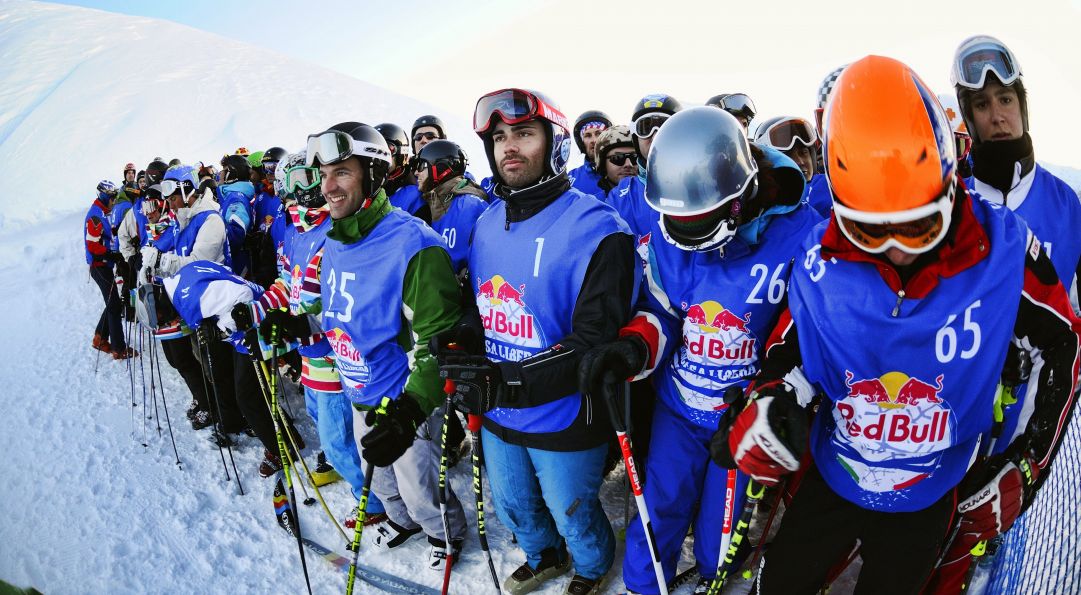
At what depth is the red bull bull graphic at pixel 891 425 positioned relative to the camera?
1.95m

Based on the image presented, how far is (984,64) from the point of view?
280 cm

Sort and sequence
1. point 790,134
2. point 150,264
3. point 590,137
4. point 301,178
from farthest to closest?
1. point 590,137
2. point 150,264
3. point 790,134
4. point 301,178

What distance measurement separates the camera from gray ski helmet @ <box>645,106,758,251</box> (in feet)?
8.07

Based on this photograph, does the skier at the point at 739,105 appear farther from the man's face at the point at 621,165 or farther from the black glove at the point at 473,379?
the black glove at the point at 473,379

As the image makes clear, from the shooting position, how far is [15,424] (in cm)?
623

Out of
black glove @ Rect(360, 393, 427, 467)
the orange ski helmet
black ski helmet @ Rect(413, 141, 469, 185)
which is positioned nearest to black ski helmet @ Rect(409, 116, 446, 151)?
black ski helmet @ Rect(413, 141, 469, 185)

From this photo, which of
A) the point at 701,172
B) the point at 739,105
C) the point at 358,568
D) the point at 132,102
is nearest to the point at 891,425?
the point at 701,172

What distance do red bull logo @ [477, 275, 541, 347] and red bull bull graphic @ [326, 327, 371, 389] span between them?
97cm

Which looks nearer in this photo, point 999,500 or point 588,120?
point 999,500

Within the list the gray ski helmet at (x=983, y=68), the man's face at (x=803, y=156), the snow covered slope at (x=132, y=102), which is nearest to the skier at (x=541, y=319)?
the gray ski helmet at (x=983, y=68)

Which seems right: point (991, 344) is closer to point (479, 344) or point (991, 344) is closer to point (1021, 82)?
point (1021, 82)

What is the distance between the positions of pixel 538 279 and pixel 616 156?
2897 millimetres

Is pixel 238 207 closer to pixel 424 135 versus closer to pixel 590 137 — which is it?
pixel 424 135

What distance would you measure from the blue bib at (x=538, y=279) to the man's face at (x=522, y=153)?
22cm
